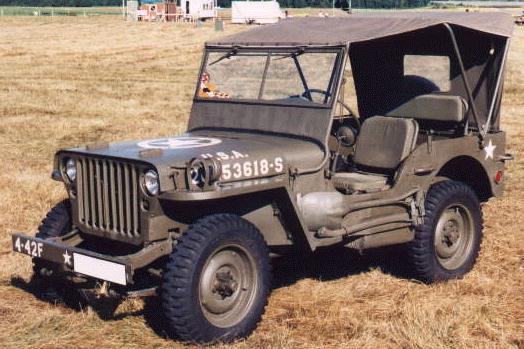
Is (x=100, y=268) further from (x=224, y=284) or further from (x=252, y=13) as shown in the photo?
(x=252, y=13)

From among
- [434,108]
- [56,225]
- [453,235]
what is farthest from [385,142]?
[56,225]

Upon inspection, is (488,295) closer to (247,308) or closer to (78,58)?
(247,308)

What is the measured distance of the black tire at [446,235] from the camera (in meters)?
5.98

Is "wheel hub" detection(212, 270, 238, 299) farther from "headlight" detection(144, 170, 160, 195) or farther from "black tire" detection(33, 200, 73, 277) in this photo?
"black tire" detection(33, 200, 73, 277)

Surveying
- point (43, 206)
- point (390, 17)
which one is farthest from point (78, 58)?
point (390, 17)

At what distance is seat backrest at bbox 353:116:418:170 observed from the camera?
20.0ft

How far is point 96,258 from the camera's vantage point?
15.3 ft

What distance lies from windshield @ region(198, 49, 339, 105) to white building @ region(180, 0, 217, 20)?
53360 mm

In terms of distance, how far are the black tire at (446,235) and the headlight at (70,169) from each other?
97.6 inches

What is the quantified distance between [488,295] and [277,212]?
1732mm

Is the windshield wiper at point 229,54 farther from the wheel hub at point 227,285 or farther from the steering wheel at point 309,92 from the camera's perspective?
the wheel hub at point 227,285

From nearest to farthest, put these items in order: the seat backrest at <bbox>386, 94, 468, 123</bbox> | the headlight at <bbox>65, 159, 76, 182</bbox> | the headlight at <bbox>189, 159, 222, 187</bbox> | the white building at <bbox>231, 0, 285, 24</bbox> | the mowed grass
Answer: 1. the headlight at <bbox>189, 159, 222, 187</bbox>
2. the mowed grass
3. the headlight at <bbox>65, 159, 76, 182</bbox>
4. the seat backrest at <bbox>386, 94, 468, 123</bbox>
5. the white building at <bbox>231, 0, 285, 24</bbox>

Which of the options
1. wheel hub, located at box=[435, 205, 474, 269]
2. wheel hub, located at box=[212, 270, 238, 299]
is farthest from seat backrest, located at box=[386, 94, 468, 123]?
wheel hub, located at box=[212, 270, 238, 299]

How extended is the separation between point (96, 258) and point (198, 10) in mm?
55788
